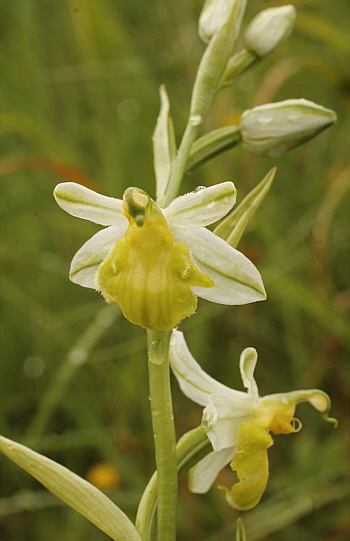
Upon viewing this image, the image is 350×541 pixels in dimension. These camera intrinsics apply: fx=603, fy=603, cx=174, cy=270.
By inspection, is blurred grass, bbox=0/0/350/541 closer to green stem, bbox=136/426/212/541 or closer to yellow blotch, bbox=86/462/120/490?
yellow blotch, bbox=86/462/120/490

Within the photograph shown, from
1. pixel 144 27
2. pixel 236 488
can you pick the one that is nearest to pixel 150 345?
pixel 236 488

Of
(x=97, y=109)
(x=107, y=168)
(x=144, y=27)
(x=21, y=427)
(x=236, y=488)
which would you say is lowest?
(x=21, y=427)

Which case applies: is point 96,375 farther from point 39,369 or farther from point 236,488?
point 236,488

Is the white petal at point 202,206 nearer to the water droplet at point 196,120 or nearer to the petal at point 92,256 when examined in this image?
the petal at point 92,256

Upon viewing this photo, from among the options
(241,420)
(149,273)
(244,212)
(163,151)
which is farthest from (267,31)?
(241,420)

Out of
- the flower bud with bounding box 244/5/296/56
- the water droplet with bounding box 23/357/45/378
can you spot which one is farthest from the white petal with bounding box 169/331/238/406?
the water droplet with bounding box 23/357/45/378
